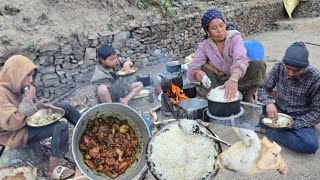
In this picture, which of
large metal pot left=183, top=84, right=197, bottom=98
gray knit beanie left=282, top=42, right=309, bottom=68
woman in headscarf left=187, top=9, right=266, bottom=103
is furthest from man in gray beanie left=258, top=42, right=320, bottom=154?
large metal pot left=183, top=84, right=197, bottom=98

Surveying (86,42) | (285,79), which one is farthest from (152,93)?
(285,79)

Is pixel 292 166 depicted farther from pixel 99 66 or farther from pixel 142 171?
pixel 99 66

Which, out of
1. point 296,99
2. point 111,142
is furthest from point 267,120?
point 111,142

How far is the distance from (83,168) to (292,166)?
2214 millimetres

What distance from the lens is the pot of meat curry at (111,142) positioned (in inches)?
112

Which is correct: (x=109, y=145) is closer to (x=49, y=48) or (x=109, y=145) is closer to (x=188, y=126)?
(x=188, y=126)

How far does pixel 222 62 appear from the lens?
4410 millimetres

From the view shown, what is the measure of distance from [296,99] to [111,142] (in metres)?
2.28

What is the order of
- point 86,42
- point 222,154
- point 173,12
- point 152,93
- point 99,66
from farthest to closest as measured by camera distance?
point 173,12, point 86,42, point 152,93, point 99,66, point 222,154

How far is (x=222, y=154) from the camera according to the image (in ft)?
8.04

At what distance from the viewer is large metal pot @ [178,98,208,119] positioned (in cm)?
409

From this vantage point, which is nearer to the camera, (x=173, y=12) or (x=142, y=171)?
(x=142, y=171)

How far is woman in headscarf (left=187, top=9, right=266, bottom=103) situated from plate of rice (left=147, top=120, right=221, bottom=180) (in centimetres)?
144

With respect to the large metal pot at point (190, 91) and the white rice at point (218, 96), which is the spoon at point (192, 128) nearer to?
the white rice at point (218, 96)
